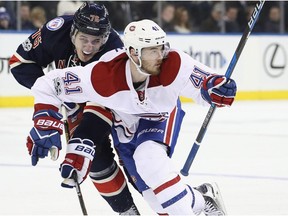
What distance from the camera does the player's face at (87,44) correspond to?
4.05 meters

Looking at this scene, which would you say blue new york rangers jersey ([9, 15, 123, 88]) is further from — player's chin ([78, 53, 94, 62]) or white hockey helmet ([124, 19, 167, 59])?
white hockey helmet ([124, 19, 167, 59])

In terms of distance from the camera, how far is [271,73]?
1088 cm

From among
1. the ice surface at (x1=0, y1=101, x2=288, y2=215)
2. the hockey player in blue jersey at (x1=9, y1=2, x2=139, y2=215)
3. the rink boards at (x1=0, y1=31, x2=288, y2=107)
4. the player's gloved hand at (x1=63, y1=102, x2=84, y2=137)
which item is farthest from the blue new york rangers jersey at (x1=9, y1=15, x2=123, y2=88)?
the rink boards at (x1=0, y1=31, x2=288, y2=107)

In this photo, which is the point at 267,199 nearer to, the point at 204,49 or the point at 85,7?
the point at 85,7

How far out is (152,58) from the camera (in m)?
3.59

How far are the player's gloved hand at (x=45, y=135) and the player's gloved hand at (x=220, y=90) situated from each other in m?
0.65

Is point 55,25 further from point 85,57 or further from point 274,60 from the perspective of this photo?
point 274,60

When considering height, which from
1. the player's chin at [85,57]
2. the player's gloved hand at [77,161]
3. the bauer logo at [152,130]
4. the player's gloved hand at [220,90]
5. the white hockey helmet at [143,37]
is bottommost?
the player's gloved hand at [77,161]

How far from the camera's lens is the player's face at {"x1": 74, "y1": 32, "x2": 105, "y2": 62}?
405 centimetres

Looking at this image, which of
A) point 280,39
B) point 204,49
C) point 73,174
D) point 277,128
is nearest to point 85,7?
point 73,174

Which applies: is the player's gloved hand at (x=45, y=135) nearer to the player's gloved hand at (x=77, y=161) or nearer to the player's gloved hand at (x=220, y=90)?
the player's gloved hand at (x=77, y=161)

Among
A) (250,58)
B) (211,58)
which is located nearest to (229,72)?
(211,58)

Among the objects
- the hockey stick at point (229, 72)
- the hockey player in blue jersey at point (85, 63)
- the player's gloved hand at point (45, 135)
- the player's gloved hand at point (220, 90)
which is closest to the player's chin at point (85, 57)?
the hockey player in blue jersey at point (85, 63)

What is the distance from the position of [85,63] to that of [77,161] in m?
0.57
